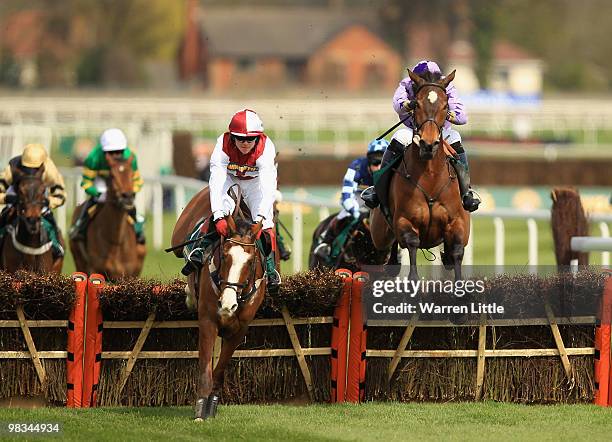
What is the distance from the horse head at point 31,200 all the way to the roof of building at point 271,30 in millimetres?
60545

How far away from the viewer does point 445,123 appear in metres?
8.67

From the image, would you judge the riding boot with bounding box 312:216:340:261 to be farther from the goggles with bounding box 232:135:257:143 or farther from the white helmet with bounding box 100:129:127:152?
the goggles with bounding box 232:135:257:143

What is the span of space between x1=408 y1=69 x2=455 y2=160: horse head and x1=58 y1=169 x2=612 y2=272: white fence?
3.35 feet

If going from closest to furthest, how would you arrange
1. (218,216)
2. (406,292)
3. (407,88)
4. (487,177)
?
(218,216) → (406,292) → (407,88) → (487,177)

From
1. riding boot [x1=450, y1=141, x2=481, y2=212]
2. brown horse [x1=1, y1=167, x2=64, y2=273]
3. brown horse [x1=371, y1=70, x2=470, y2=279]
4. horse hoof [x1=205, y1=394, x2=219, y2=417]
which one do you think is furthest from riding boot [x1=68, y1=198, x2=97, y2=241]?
horse hoof [x1=205, y1=394, x2=219, y2=417]

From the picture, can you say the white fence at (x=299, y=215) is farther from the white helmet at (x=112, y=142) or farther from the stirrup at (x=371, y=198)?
the white helmet at (x=112, y=142)

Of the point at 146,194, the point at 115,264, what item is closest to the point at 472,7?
the point at 146,194

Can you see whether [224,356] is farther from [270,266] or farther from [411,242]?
[411,242]

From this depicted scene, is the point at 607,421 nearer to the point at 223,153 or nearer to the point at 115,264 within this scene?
the point at 223,153

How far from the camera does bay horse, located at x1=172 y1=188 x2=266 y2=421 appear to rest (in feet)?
22.0

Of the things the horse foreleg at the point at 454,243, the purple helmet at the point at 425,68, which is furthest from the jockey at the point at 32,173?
the horse foreleg at the point at 454,243

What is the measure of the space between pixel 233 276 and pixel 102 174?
4.88 metres

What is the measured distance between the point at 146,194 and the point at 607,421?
14422 mm

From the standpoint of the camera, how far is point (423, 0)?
65.2m
